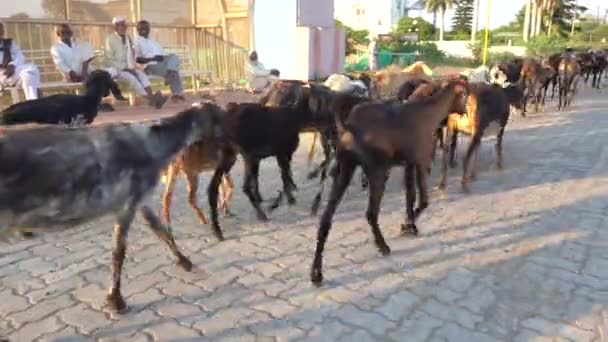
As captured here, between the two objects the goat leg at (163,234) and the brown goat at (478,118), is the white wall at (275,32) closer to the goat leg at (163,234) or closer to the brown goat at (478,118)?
the brown goat at (478,118)

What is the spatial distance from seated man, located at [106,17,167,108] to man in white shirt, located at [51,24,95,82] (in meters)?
0.57

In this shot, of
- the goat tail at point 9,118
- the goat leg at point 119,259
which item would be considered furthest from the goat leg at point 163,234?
the goat tail at point 9,118

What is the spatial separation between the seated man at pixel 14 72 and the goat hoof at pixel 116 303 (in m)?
6.41

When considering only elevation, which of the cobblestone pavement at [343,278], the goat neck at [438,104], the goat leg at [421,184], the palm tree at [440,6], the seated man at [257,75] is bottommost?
the cobblestone pavement at [343,278]

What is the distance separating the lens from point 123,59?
36.0 ft

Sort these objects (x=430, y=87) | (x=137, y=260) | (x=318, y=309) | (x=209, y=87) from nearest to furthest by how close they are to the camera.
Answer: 1. (x=318, y=309)
2. (x=137, y=260)
3. (x=430, y=87)
4. (x=209, y=87)

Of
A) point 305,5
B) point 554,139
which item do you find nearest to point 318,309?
point 554,139

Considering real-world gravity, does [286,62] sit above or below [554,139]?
above

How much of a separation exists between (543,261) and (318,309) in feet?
7.01

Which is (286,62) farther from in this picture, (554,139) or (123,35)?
(554,139)

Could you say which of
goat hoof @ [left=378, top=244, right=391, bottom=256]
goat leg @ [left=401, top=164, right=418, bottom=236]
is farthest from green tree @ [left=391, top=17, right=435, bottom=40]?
goat hoof @ [left=378, top=244, right=391, bottom=256]

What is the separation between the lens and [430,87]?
6.07 meters

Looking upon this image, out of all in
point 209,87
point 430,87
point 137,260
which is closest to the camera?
point 137,260

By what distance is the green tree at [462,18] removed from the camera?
84.1 meters
